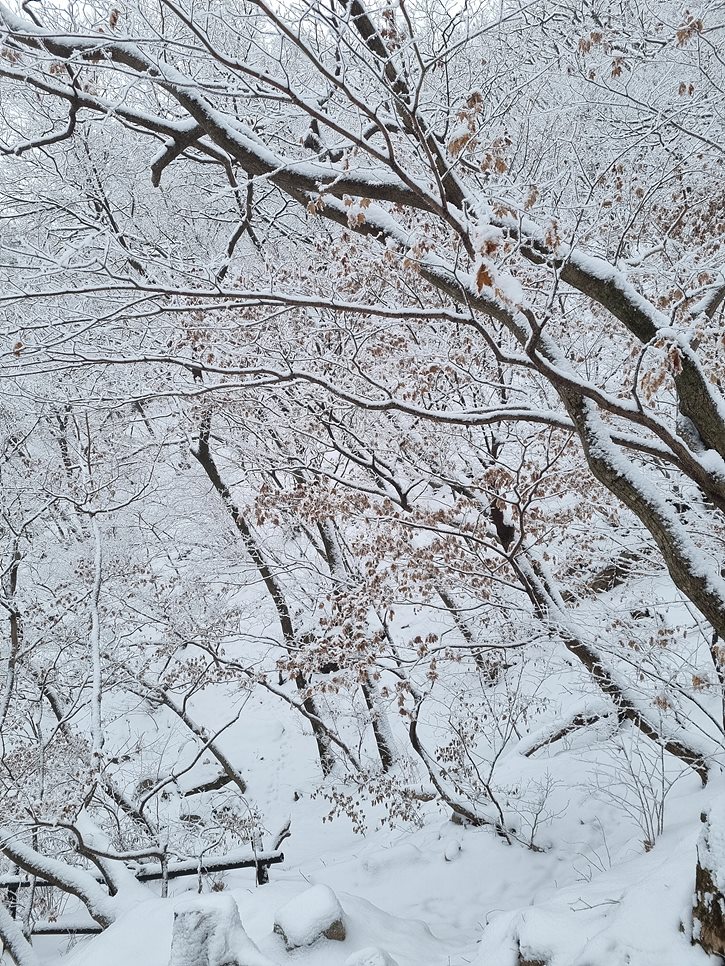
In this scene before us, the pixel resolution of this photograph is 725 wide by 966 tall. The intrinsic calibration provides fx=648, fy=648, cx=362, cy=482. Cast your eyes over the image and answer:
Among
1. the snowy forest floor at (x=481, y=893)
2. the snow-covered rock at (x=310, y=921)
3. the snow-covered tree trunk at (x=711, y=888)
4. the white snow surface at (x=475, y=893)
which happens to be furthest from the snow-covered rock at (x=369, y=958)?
the snow-covered tree trunk at (x=711, y=888)

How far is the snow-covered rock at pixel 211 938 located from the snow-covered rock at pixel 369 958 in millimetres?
527

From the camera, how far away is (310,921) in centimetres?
462

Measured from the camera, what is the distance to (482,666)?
23.2 ft

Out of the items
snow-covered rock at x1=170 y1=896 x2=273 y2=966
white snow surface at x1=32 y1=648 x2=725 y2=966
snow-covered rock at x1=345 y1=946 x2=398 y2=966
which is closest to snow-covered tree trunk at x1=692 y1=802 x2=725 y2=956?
white snow surface at x1=32 y1=648 x2=725 y2=966

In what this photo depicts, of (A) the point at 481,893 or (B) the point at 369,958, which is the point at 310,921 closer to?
(B) the point at 369,958

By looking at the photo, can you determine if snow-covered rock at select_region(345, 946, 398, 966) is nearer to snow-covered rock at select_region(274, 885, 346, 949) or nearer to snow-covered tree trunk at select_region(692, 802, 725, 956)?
snow-covered rock at select_region(274, 885, 346, 949)

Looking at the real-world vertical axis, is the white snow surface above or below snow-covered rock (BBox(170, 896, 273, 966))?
below

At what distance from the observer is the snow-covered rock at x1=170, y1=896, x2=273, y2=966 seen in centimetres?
409

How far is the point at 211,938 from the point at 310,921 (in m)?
0.78

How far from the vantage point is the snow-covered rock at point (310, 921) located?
459 centimetres

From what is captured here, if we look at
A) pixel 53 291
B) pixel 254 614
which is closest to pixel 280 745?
pixel 254 614

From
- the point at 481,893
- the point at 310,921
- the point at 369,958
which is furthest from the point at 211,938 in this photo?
the point at 481,893

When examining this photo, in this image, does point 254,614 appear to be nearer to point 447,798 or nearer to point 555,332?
point 447,798

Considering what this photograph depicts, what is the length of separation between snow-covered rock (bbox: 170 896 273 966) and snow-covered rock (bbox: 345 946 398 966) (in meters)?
0.53
